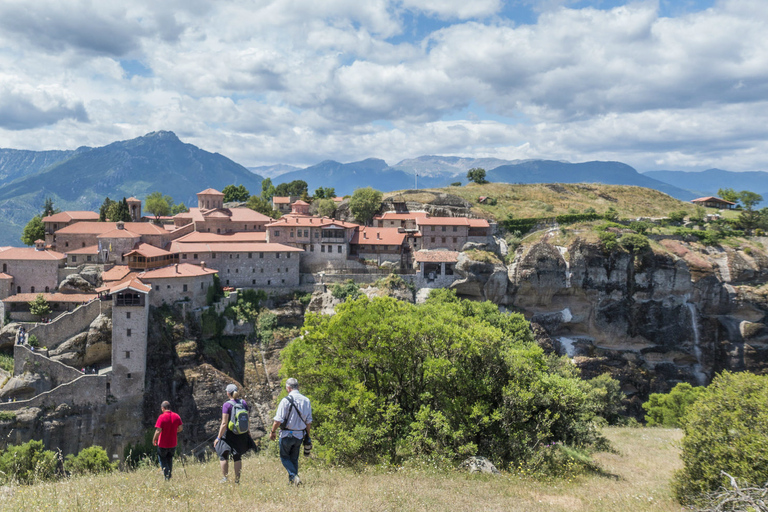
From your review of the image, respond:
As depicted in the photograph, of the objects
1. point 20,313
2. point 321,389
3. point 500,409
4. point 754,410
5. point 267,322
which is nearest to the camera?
point 754,410

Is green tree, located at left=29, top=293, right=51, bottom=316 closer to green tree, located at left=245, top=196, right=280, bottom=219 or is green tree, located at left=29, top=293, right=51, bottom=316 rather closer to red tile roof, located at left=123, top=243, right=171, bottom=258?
red tile roof, located at left=123, top=243, right=171, bottom=258

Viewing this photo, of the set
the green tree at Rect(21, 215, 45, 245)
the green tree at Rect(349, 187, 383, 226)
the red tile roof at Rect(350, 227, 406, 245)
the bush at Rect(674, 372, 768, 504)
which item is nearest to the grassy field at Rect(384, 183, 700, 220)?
the green tree at Rect(349, 187, 383, 226)

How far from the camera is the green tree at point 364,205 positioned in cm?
6844

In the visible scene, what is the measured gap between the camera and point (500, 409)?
19.4 m

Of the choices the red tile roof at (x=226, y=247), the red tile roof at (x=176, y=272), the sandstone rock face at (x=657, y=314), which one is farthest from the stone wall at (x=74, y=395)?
the sandstone rock face at (x=657, y=314)

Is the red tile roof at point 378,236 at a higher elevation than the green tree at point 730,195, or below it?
below

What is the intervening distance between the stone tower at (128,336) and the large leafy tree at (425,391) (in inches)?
1015

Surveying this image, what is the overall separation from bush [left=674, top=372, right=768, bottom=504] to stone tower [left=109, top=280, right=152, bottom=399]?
4197 centimetres

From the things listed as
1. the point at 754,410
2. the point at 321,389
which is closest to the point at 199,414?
the point at 321,389

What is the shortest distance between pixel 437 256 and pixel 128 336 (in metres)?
35.1

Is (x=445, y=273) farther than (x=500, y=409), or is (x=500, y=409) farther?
(x=445, y=273)

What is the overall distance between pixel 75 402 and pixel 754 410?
155ft

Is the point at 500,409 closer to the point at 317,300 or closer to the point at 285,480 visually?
the point at 285,480

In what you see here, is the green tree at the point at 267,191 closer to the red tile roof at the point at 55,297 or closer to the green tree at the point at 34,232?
the green tree at the point at 34,232
